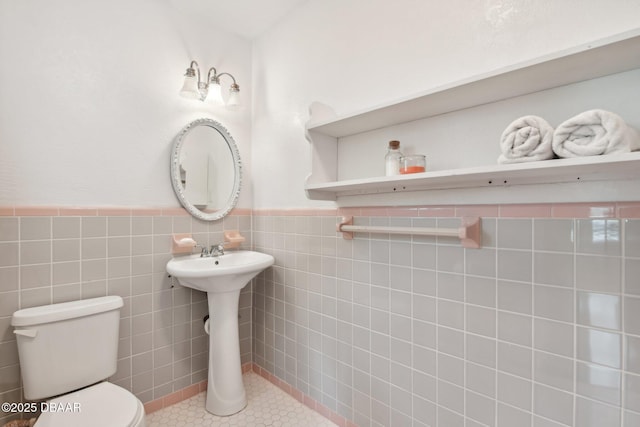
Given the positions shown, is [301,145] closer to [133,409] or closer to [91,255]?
[91,255]

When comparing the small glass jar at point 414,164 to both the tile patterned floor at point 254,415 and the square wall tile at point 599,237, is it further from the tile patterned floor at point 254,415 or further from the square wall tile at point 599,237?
the tile patterned floor at point 254,415

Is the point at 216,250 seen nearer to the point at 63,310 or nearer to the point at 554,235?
the point at 63,310

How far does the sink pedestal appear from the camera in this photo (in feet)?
5.86

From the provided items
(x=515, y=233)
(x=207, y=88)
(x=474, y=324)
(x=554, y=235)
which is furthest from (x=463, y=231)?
(x=207, y=88)

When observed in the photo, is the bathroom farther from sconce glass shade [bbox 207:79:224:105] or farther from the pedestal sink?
the pedestal sink

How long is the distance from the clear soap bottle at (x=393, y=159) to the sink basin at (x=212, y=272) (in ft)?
2.85

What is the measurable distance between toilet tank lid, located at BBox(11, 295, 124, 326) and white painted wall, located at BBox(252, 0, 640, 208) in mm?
1029

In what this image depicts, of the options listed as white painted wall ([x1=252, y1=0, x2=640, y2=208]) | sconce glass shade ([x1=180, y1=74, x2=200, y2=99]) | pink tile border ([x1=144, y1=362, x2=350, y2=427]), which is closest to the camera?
white painted wall ([x1=252, y1=0, x2=640, y2=208])

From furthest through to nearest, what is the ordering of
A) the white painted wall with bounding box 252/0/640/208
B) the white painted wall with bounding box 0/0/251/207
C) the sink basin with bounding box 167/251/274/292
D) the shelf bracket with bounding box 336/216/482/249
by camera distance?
the sink basin with bounding box 167/251/274/292
the white painted wall with bounding box 0/0/251/207
the shelf bracket with bounding box 336/216/482/249
the white painted wall with bounding box 252/0/640/208

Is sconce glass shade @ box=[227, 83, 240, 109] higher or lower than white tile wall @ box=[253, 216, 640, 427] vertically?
higher

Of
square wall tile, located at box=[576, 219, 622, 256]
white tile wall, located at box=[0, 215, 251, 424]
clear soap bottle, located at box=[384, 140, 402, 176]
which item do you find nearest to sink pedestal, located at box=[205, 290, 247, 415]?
white tile wall, located at box=[0, 215, 251, 424]

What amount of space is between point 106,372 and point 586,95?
2.24 metres

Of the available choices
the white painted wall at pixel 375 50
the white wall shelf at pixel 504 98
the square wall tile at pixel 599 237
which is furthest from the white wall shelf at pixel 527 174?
the white painted wall at pixel 375 50

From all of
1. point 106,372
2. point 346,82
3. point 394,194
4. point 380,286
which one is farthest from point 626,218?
point 106,372
